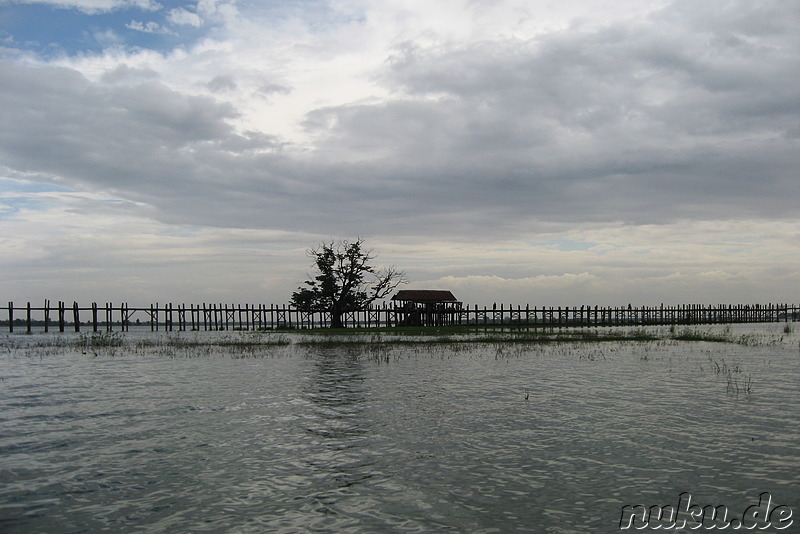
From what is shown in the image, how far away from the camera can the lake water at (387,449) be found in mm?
7461

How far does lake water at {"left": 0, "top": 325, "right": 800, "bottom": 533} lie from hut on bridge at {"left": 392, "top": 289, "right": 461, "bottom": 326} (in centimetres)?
4629

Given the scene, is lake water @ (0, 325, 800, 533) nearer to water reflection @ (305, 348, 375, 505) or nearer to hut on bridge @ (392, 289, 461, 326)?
water reflection @ (305, 348, 375, 505)

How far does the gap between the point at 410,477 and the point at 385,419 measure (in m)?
4.16

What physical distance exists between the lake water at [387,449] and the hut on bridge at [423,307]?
1823 inches

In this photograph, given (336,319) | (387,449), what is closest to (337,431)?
(387,449)

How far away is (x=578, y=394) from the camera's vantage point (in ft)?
52.9

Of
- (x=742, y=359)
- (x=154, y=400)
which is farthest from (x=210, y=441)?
(x=742, y=359)

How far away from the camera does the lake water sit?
294 inches

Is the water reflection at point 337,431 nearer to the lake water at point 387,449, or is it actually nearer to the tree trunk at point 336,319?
the lake water at point 387,449

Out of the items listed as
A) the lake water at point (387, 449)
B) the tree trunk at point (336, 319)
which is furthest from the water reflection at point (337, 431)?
the tree trunk at point (336, 319)

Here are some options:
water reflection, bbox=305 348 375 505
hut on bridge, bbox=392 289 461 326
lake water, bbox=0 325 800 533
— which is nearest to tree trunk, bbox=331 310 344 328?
hut on bridge, bbox=392 289 461 326

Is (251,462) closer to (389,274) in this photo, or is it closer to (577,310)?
(389,274)

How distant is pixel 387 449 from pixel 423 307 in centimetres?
5739

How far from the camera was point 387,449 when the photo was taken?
10391 millimetres
